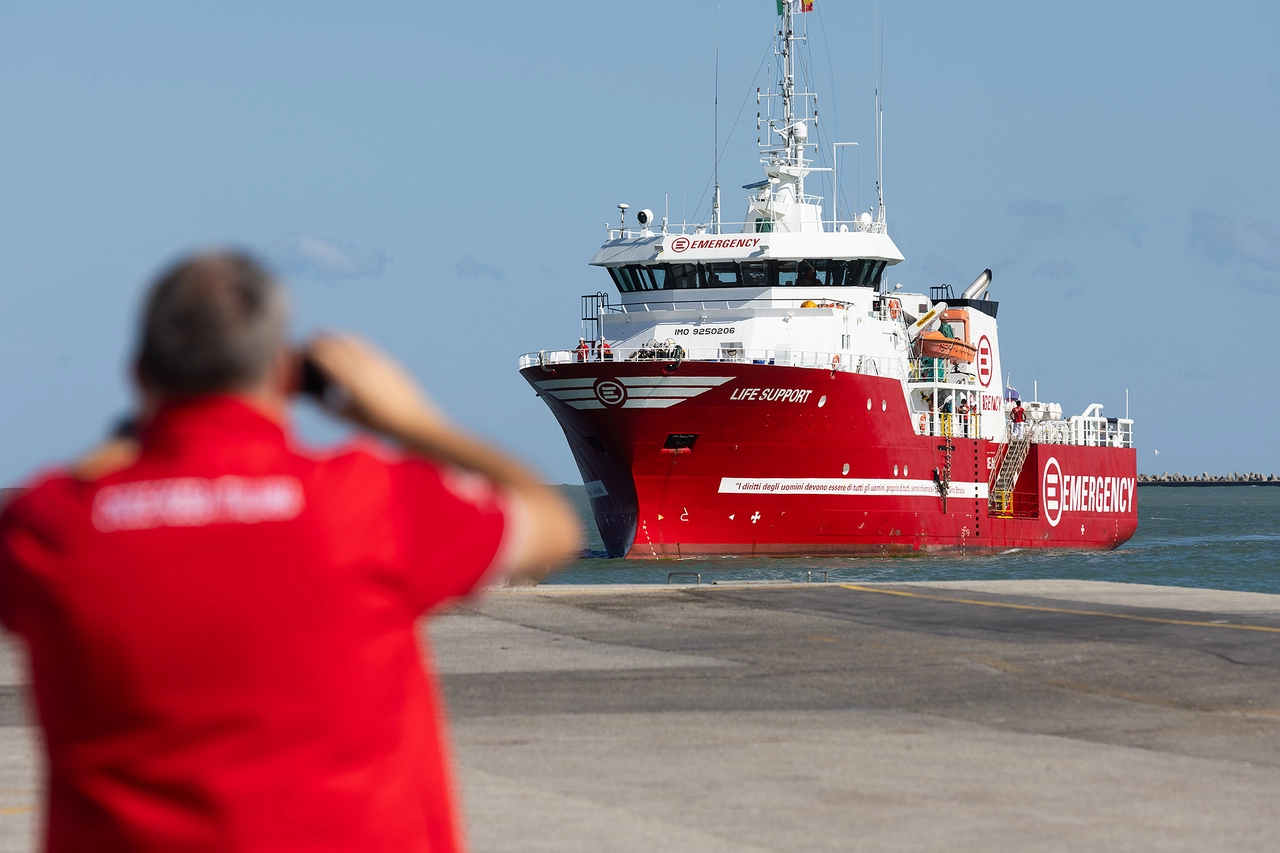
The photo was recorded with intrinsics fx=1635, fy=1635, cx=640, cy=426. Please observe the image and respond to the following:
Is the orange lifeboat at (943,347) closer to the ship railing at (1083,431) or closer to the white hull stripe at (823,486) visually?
the white hull stripe at (823,486)

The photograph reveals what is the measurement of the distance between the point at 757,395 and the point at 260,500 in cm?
3112

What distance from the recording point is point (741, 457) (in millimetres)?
33875

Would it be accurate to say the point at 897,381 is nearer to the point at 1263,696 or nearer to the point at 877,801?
the point at 1263,696

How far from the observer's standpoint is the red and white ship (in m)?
33.6

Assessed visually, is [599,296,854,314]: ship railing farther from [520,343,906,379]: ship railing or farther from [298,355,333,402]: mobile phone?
[298,355,333,402]: mobile phone

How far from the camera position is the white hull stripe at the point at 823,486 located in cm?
3409

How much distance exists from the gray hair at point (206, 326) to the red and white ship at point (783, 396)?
30.5 meters

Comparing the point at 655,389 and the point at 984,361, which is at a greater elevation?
the point at 984,361

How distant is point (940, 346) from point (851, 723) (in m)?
30.6

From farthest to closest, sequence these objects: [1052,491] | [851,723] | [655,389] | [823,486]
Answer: [1052,491] < [823,486] < [655,389] < [851,723]

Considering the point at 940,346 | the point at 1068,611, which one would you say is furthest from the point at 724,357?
the point at 1068,611

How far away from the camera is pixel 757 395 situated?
3334 centimetres

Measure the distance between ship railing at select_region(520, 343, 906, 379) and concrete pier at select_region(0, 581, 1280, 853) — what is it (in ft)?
56.1

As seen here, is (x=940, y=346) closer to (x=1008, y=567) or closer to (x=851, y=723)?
(x=1008, y=567)
